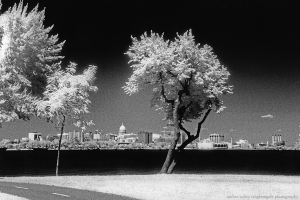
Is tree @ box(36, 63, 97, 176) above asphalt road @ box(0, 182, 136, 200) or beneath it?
above

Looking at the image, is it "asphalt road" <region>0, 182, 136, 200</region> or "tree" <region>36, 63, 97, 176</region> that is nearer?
"asphalt road" <region>0, 182, 136, 200</region>

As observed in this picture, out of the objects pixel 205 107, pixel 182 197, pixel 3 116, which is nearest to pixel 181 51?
pixel 205 107

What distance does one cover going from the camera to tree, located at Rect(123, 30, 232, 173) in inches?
1524

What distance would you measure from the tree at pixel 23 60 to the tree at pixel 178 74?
8.01 metres

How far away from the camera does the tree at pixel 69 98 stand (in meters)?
35.0

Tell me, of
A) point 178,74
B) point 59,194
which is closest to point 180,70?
point 178,74

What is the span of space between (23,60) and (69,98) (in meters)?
7.18

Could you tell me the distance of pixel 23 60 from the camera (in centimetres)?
3888

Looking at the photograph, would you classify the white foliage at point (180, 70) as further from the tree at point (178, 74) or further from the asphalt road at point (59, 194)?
the asphalt road at point (59, 194)

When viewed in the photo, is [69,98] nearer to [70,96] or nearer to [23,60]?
[70,96]

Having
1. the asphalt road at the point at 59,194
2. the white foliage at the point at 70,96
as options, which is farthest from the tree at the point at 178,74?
the asphalt road at the point at 59,194

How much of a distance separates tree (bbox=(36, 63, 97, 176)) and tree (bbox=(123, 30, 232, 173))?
555 cm

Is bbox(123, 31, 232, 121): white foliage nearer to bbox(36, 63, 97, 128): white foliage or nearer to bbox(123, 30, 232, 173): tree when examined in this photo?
bbox(123, 30, 232, 173): tree

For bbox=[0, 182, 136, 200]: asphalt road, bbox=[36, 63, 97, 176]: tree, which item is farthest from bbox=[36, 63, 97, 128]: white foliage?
bbox=[0, 182, 136, 200]: asphalt road
